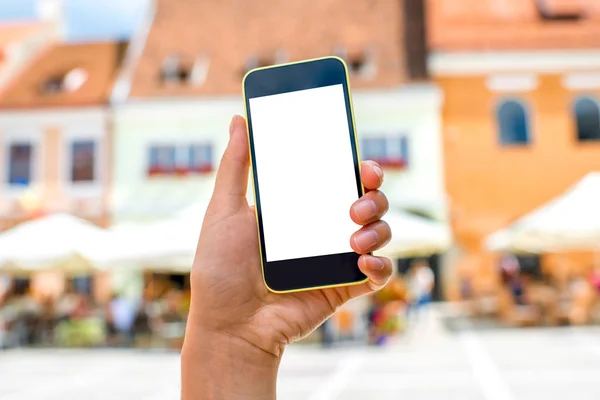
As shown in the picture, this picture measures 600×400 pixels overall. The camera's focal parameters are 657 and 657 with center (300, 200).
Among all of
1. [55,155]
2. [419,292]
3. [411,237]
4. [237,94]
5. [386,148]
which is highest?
[237,94]

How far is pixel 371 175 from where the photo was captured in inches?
66.0

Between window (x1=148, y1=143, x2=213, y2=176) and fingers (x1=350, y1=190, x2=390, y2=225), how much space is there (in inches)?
818

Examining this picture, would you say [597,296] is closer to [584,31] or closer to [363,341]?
[363,341]

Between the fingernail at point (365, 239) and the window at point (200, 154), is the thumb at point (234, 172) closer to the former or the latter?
the fingernail at point (365, 239)

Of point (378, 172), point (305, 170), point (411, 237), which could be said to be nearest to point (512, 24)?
point (411, 237)

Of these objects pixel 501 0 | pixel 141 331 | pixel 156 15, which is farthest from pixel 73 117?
pixel 501 0

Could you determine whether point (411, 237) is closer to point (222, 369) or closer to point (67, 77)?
point (222, 369)

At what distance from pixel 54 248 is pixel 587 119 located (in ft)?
56.6

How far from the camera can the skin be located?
4.82 ft

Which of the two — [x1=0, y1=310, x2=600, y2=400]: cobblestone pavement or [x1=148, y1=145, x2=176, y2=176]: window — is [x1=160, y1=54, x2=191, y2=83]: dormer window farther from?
[x1=0, y1=310, x2=600, y2=400]: cobblestone pavement

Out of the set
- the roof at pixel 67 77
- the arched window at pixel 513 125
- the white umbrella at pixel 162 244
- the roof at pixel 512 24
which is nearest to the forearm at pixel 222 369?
the white umbrella at pixel 162 244

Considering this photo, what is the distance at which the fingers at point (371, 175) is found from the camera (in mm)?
1677

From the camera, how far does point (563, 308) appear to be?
1558 centimetres

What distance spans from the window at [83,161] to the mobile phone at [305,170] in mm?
22301
